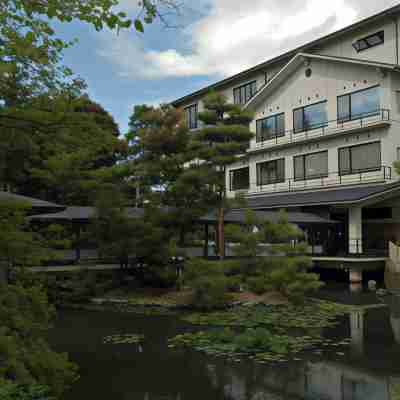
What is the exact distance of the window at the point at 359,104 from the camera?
82.1 feet

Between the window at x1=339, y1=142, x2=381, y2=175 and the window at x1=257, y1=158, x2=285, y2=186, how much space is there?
4837 mm

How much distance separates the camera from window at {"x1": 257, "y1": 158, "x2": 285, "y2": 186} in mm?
30703

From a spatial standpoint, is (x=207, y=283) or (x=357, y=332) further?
(x=207, y=283)

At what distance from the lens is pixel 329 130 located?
27.3 metres

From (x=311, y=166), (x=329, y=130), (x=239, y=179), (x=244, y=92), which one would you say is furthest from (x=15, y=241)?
(x=244, y=92)

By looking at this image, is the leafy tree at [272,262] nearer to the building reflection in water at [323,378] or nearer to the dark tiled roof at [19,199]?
the building reflection in water at [323,378]

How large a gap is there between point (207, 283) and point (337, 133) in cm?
1548

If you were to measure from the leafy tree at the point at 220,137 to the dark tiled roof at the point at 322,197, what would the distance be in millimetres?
7994

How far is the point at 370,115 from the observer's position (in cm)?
2508

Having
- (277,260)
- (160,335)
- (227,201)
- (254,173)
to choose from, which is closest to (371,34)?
(254,173)

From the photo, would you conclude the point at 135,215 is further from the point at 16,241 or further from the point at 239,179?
the point at 239,179

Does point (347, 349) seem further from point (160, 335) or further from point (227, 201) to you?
point (227, 201)

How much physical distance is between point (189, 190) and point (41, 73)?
42.3 feet

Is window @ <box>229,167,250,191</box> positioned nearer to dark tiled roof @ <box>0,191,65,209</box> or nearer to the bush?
the bush
